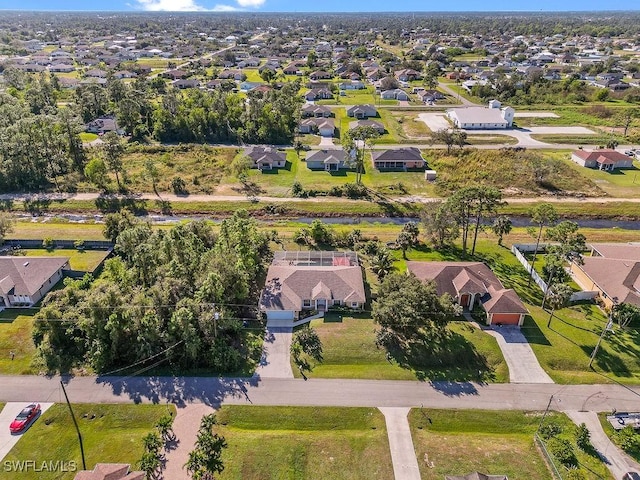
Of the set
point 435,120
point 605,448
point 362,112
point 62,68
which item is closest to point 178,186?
point 362,112

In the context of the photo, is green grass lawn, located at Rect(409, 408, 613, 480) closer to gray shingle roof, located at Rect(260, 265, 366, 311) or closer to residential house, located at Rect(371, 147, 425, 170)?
gray shingle roof, located at Rect(260, 265, 366, 311)

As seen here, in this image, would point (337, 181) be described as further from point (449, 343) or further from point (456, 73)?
point (456, 73)

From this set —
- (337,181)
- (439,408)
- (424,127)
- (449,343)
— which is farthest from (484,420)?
(424,127)

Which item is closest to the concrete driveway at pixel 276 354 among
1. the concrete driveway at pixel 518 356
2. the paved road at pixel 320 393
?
the paved road at pixel 320 393

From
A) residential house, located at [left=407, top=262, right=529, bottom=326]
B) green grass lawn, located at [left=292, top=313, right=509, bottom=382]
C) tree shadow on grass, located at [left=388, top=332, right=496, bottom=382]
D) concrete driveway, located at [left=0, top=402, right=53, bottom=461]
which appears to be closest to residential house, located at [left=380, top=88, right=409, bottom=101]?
residential house, located at [left=407, top=262, right=529, bottom=326]

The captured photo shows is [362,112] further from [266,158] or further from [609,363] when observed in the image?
[609,363]
